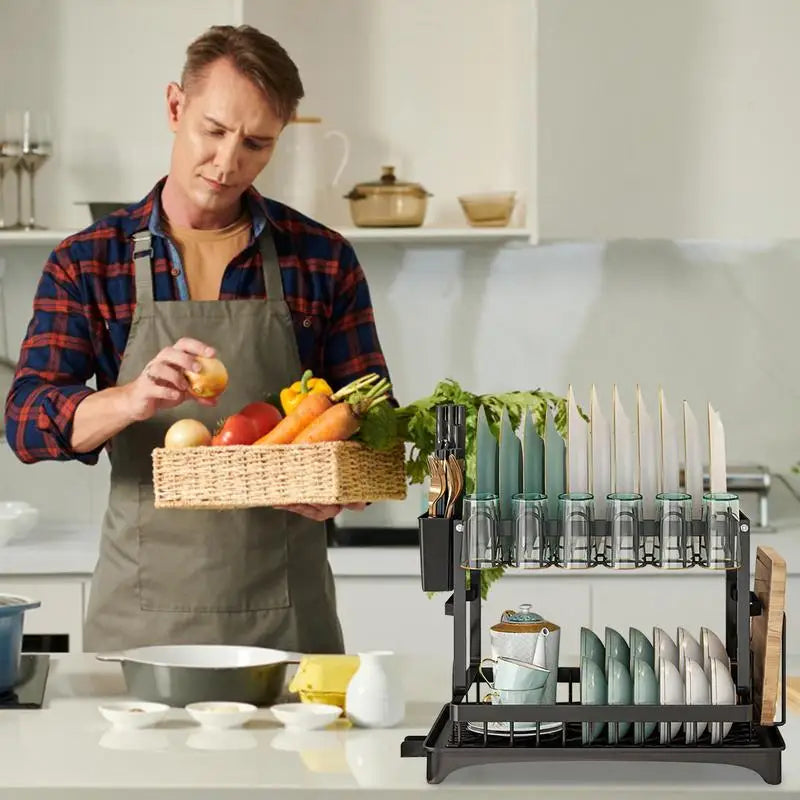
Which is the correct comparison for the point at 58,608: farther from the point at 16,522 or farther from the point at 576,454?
the point at 576,454

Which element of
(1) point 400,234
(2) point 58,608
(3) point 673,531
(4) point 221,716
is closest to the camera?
(3) point 673,531

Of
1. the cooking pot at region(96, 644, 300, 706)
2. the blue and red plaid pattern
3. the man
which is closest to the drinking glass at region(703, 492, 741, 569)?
the cooking pot at region(96, 644, 300, 706)

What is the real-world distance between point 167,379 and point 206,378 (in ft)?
0.19

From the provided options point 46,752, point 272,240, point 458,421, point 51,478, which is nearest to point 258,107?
point 272,240

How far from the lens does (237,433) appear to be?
192 centimetres

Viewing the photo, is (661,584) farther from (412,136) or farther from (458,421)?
(458,421)

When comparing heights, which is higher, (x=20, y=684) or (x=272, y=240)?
(x=272, y=240)

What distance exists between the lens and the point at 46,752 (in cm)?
164

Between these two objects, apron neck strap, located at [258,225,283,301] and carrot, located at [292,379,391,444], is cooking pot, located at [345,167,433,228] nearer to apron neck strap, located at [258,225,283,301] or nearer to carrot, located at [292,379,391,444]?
apron neck strap, located at [258,225,283,301]

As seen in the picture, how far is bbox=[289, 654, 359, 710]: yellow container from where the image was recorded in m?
1.81

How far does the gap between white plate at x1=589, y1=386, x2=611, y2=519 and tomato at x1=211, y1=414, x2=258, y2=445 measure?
0.55m

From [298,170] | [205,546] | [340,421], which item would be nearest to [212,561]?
[205,546]

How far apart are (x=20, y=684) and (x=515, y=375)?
6.79 ft

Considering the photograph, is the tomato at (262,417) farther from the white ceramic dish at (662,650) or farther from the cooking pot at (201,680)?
the white ceramic dish at (662,650)
